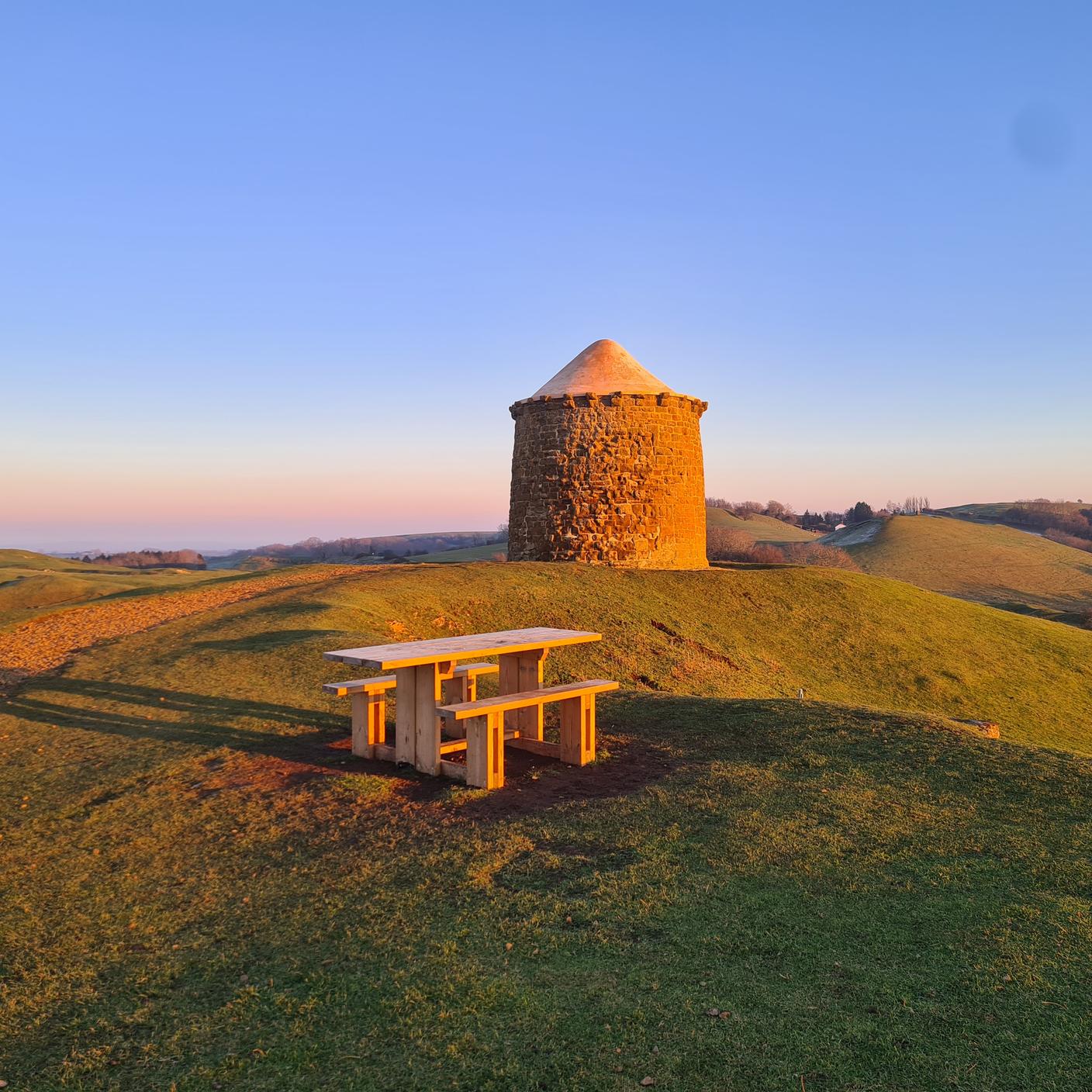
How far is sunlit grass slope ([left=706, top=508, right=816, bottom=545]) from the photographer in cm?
9544

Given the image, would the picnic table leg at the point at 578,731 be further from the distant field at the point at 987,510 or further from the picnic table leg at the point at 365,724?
the distant field at the point at 987,510

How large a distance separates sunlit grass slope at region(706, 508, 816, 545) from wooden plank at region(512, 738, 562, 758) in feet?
274

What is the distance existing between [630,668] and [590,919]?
367 inches

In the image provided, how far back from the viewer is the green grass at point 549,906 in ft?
11.5

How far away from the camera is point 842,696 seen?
51.5 feet

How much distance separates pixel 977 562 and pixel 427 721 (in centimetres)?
6789

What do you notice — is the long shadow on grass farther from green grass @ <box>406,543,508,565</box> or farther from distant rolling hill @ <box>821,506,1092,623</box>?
green grass @ <box>406,543,508,565</box>

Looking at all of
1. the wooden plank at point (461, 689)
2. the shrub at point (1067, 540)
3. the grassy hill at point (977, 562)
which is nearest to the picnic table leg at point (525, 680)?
the wooden plank at point (461, 689)

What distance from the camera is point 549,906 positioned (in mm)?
4879

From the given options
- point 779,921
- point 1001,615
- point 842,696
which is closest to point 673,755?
point 779,921

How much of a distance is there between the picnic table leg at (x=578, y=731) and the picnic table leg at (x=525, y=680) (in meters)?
0.74

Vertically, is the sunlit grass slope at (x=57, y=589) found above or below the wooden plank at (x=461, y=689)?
below

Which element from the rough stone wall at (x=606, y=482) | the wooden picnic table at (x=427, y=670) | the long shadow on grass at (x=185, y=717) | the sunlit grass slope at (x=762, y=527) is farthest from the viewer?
the sunlit grass slope at (x=762, y=527)

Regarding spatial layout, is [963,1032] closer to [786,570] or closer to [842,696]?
[842,696]
